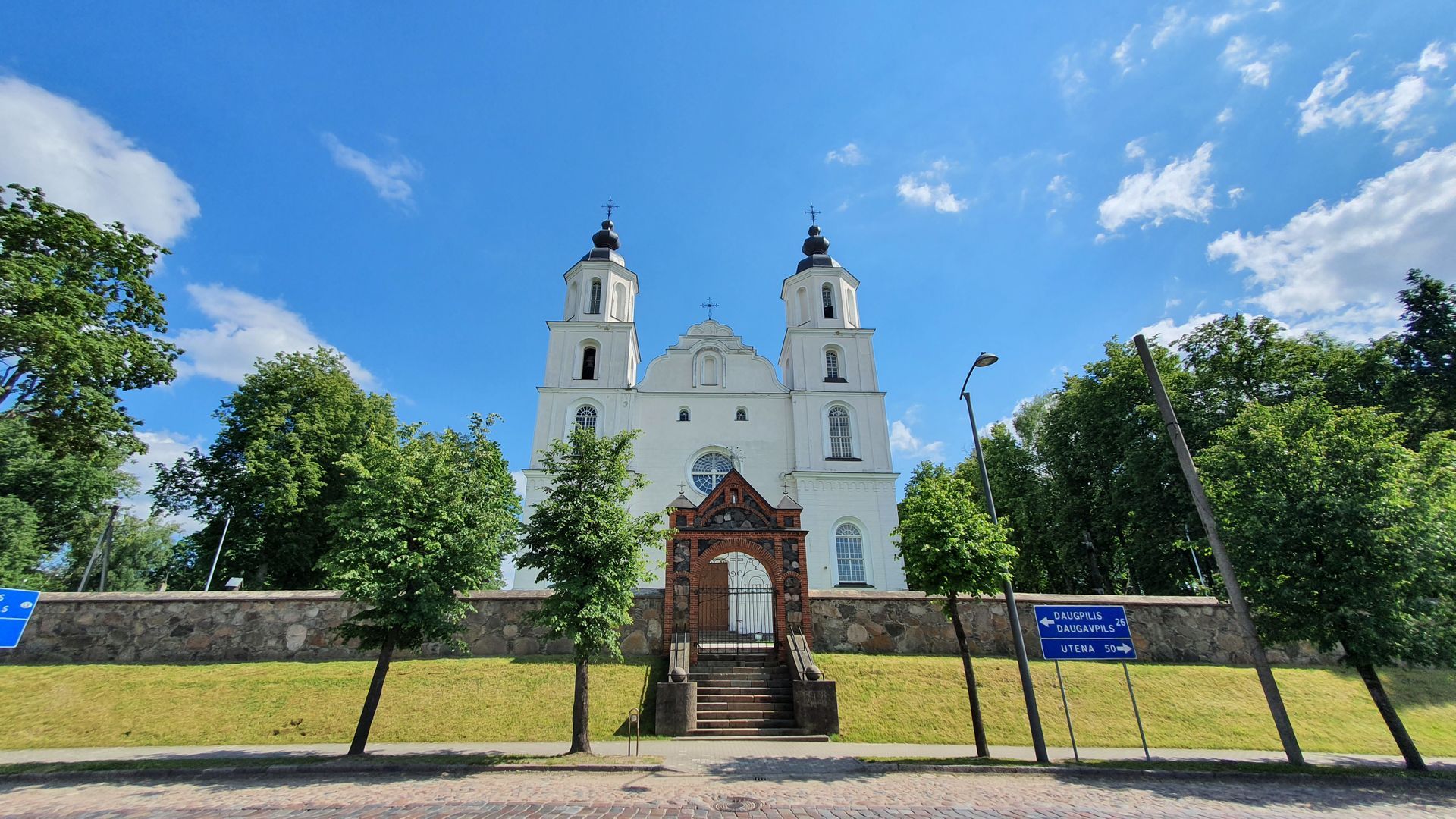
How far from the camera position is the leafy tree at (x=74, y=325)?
15961 mm

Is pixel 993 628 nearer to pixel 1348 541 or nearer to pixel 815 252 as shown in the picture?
pixel 1348 541

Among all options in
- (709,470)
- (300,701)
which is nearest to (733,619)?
(709,470)

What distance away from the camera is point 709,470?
29.7m

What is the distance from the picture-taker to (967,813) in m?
7.77

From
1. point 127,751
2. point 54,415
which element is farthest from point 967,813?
point 54,415

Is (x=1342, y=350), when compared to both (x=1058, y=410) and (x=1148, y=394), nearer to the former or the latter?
(x=1148, y=394)

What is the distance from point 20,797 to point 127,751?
3.64 m

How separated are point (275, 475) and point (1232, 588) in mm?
32923

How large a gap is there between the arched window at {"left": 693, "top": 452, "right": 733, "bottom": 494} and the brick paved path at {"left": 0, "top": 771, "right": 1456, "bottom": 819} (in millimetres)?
19301

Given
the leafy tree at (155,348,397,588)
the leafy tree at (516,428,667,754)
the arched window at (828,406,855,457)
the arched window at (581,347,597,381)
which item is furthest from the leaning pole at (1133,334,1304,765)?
the leafy tree at (155,348,397,588)

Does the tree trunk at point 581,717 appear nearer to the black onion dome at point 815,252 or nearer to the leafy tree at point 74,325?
the leafy tree at point 74,325

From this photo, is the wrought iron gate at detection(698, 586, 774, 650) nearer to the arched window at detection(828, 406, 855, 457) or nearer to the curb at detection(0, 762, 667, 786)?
the curb at detection(0, 762, 667, 786)

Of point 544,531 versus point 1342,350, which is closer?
point 544,531

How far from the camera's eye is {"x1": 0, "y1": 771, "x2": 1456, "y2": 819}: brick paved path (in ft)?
Result: 25.7
